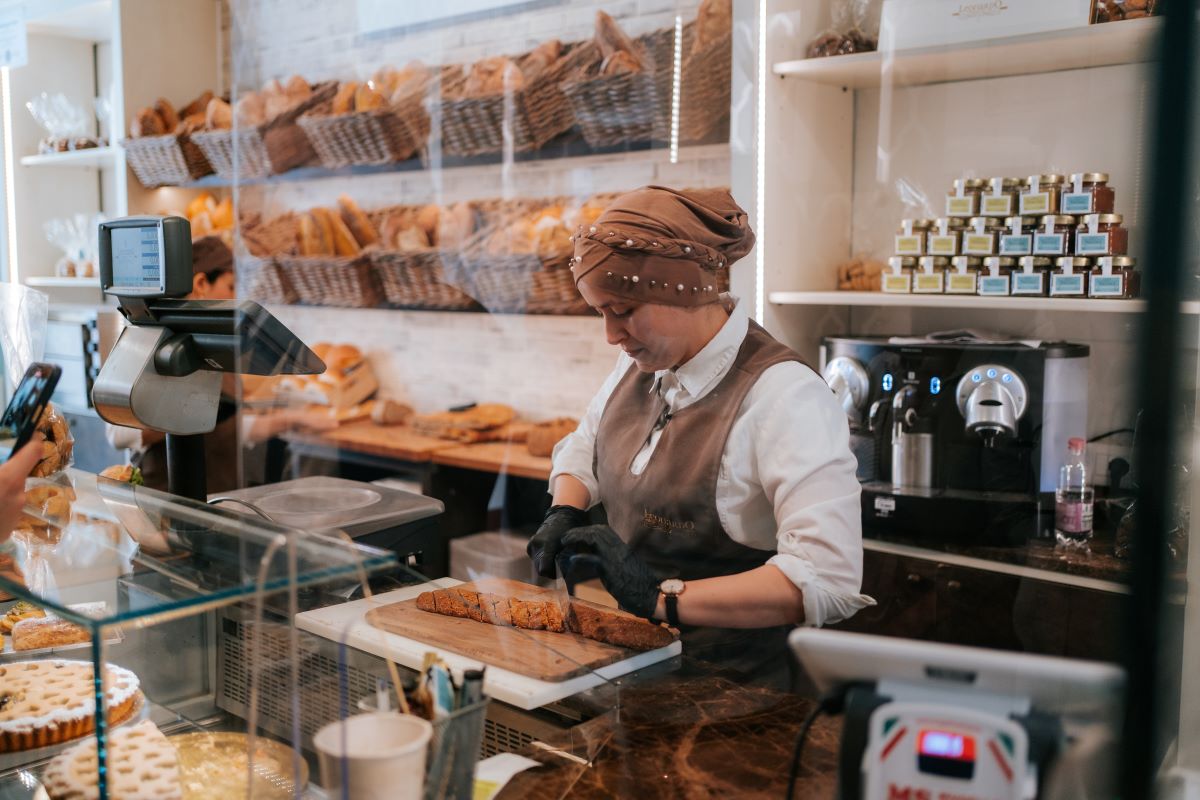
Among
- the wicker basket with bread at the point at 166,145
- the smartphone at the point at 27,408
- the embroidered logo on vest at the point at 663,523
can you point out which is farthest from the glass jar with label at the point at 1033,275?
the wicker basket with bread at the point at 166,145

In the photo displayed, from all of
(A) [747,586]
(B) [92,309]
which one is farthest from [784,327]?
(B) [92,309]

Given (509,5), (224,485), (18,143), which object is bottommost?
(224,485)

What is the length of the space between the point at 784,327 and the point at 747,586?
1.20 meters

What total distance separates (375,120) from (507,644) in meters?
2.59

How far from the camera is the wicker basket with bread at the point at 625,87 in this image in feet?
9.61

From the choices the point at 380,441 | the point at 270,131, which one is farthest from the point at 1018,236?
the point at 270,131

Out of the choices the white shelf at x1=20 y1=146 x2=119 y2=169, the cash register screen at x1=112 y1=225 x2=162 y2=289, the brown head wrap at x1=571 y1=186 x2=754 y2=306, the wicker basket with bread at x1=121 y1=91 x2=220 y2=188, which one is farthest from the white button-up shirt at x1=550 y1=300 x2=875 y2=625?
the white shelf at x1=20 y1=146 x2=119 y2=169

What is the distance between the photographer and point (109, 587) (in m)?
1.15

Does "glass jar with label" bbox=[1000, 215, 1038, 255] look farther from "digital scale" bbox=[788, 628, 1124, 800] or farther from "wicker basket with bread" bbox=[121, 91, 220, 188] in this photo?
"wicker basket with bread" bbox=[121, 91, 220, 188]

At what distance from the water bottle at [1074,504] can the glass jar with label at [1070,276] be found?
0.31 m

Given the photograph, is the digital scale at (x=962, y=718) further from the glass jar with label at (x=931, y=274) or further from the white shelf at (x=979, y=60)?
the glass jar with label at (x=931, y=274)

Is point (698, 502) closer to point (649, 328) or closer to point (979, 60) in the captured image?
point (649, 328)

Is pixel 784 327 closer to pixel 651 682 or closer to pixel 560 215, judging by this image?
pixel 560 215

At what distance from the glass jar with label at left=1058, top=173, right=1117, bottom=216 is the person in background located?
1.85 meters
